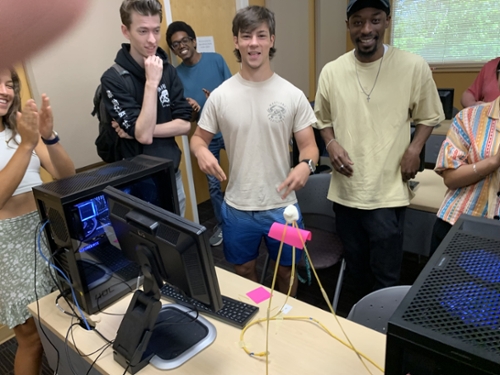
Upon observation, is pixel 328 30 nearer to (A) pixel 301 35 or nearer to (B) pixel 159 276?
(A) pixel 301 35

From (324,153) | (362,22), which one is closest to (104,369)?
(362,22)

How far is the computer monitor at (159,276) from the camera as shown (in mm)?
906

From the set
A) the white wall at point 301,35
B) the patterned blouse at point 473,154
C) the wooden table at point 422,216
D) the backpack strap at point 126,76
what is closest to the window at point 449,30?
the white wall at point 301,35

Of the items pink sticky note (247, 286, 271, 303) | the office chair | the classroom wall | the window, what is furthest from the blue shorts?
the window

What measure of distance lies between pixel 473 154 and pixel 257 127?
0.91 m

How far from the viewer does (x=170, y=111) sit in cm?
195

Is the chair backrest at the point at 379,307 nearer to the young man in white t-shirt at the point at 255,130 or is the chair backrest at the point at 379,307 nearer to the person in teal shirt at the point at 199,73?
the young man in white t-shirt at the point at 255,130

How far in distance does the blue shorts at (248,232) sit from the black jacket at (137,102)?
0.48 meters

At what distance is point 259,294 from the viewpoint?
1312 mm

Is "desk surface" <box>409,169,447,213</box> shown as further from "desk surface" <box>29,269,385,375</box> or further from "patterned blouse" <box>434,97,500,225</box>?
"desk surface" <box>29,269,385,375</box>

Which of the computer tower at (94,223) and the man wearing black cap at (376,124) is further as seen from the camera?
the man wearing black cap at (376,124)

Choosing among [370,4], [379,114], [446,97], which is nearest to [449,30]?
[446,97]

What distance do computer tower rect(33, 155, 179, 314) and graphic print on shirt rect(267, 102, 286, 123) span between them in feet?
1.78

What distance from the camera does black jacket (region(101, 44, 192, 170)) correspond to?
5.82 ft
